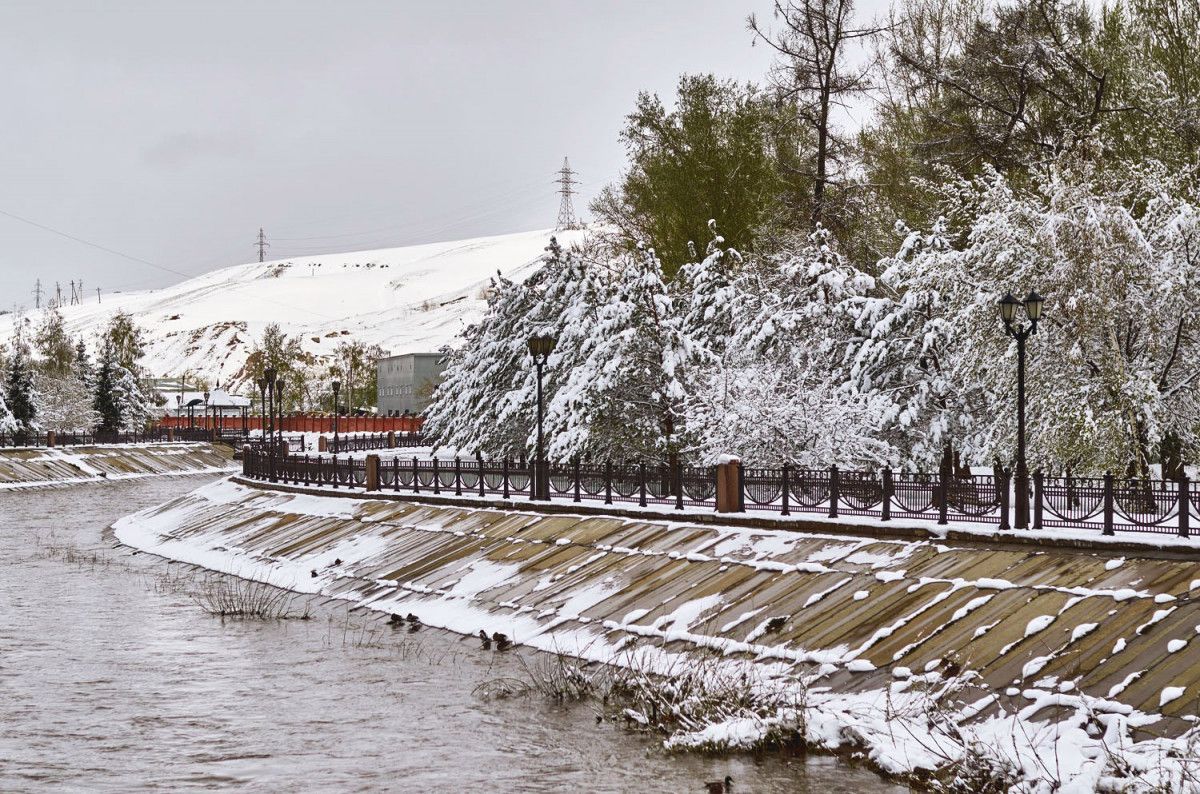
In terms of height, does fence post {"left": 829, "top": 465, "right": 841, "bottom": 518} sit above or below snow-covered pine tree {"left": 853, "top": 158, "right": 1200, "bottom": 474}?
below

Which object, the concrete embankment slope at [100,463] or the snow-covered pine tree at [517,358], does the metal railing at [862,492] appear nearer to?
the snow-covered pine tree at [517,358]

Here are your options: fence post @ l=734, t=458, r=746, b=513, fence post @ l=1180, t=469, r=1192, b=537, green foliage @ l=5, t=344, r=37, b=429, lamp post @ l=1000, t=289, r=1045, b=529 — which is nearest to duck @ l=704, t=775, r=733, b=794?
fence post @ l=1180, t=469, r=1192, b=537

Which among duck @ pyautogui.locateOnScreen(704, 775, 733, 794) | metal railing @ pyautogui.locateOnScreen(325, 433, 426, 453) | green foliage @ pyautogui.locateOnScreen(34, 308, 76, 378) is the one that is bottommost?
duck @ pyautogui.locateOnScreen(704, 775, 733, 794)

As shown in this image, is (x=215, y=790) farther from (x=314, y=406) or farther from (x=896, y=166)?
(x=314, y=406)

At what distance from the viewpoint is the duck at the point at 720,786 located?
12.7m

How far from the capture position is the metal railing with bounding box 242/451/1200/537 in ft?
58.3

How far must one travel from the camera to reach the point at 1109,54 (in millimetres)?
36750

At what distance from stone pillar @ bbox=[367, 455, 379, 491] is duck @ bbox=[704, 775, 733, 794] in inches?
960

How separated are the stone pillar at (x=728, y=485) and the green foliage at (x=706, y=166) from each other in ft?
73.3

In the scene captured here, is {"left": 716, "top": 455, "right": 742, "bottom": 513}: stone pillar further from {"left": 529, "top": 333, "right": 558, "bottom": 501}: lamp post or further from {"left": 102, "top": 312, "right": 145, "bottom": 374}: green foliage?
{"left": 102, "top": 312, "right": 145, "bottom": 374}: green foliage

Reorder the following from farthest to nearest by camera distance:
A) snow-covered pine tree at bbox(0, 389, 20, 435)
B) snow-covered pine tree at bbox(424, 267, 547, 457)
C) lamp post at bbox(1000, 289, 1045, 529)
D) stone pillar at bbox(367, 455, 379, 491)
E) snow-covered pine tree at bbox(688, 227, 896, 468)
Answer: snow-covered pine tree at bbox(0, 389, 20, 435) < snow-covered pine tree at bbox(424, 267, 547, 457) < stone pillar at bbox(367, 455, 379, 491) < snow-covered pine tree at bbox(688, 227, 896, 468) < lamp post at bbox(1000, 289, 1045, 529)

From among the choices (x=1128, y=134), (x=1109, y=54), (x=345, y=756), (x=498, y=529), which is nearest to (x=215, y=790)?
(x=345, y=756)

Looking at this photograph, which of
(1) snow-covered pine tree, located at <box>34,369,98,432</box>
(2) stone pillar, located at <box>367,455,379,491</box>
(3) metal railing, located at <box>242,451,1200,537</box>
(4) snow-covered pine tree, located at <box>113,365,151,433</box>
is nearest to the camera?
(3) metal railing, located at <box>242,451,1200,537</box>

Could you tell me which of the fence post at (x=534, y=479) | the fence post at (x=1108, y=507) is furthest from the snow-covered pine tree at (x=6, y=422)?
the fence post at (x=1108, y=507)
